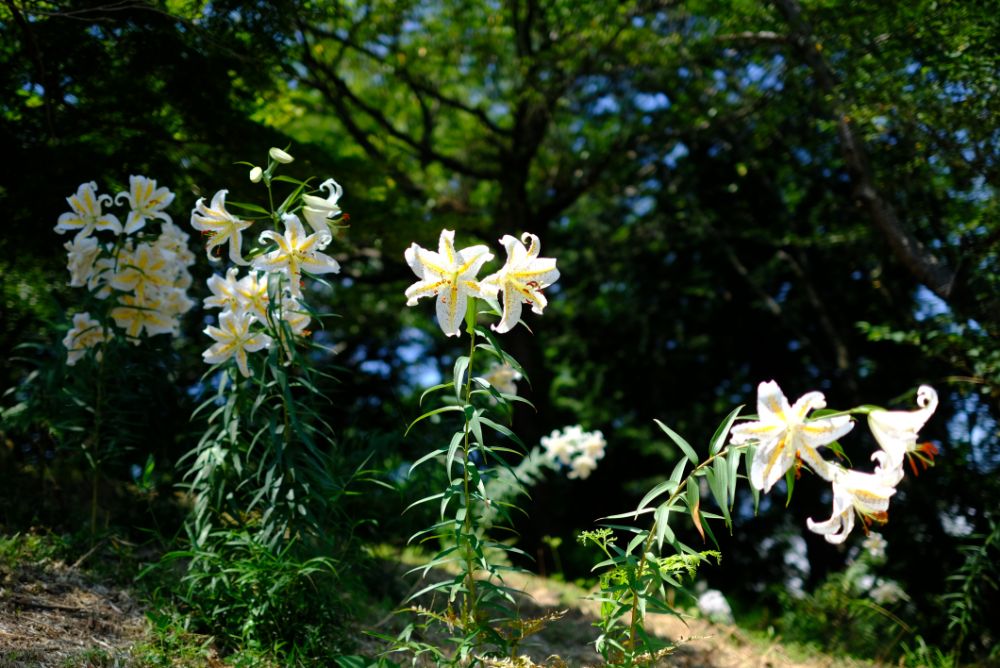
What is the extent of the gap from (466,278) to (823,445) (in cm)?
86

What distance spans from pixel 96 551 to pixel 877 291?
17.0 ft

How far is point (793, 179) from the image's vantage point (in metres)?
6.14

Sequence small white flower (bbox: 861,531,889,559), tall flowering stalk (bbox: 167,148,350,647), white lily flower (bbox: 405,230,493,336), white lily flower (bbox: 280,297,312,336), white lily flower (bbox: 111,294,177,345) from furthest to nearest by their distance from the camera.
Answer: small white flower (bbox: 861,531,889,559), white lily flower (bbox: 111,294,177,345), white lily flower (bbox: 280,297,312,336), tall flowering stalk (bbox: 167,148,350,647), white lily flower (bbox: 405,230,493,336)

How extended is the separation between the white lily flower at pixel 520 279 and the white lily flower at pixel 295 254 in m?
0.55

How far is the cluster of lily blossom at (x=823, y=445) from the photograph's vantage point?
1624 mm

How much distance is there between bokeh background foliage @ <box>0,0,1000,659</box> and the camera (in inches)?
144

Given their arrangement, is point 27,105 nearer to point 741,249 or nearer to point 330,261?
point 330,261

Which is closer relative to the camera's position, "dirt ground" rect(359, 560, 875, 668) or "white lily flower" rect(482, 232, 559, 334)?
"white lily flower" rect(482, 232, 559, 334)

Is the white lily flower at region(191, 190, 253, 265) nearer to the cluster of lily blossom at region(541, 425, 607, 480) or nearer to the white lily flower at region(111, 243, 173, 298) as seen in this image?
the white lily flower at region(111, 243, 173, 298)

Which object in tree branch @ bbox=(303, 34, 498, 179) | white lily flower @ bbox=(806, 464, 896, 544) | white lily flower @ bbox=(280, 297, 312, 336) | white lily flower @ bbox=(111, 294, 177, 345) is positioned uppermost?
tree branch @ bbox=(303, 34, 498, 179)

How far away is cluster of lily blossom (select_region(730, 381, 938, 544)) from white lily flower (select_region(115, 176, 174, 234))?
86.2 inches

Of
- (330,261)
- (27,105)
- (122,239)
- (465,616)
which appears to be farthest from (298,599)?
(27,105)

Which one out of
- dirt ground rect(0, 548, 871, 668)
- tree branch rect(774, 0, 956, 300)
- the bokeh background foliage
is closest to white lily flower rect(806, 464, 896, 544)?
dirt ground rect(0, 548, 871, 668)

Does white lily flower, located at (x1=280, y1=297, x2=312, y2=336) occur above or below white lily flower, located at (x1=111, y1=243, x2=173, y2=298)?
below
